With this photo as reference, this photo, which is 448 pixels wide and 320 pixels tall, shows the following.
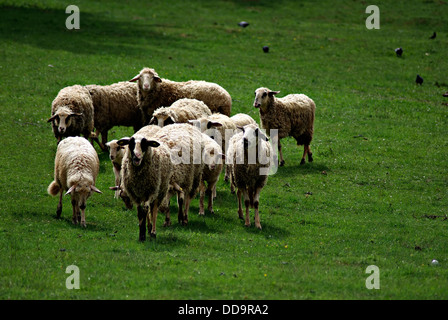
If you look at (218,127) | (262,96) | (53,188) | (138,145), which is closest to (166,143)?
(138,145)

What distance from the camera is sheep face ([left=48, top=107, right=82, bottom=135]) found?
18.2 meters

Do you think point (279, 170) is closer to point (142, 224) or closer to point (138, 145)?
point (142, 224)

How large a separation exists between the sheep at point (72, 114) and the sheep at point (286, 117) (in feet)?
17.4

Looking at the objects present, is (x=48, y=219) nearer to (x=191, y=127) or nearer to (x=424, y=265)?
(x=191, y=127)

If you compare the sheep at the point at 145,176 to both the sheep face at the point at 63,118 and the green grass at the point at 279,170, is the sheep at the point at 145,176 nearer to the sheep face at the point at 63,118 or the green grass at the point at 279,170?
the green grass at the point at 279,170

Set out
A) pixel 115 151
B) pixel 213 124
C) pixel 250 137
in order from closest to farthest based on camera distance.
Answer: pixel 250 137, pixel 115 151, pixel 213 124

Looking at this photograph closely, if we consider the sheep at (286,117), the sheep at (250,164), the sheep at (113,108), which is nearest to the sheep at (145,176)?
the sheep at (250,164)

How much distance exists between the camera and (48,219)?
14.2 meters

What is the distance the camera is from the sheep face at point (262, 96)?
2009 cm

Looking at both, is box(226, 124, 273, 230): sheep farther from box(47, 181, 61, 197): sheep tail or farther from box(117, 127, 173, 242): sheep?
box(47, 181, 61, 197): sheep tail

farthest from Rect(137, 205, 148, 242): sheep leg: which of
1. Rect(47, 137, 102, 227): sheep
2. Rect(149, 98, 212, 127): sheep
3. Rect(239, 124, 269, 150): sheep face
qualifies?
Rect(149, 98, 212, 127): sheep

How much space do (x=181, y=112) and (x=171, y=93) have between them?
9.33 ft

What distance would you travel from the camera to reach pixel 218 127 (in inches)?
676
